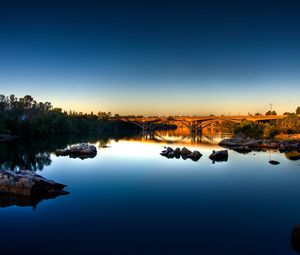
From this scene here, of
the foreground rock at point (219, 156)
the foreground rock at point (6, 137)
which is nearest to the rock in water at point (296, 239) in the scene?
the foreground rock at point (219, 156)

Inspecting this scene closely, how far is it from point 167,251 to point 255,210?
25.1 feet

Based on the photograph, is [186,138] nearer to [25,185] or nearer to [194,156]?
[194,156]

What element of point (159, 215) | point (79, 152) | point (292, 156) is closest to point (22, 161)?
point (79, 152)

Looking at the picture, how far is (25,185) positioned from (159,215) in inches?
352

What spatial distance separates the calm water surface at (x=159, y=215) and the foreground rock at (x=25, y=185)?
1.26 m

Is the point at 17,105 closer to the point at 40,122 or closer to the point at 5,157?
the point at 40,122

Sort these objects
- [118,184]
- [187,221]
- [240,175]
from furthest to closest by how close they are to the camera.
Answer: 1. [240,175]
2. [118,184]
3. [187,221]

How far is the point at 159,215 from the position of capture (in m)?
15.8

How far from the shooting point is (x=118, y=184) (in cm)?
2353

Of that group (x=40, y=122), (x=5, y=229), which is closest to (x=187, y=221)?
(x=5, y=229)

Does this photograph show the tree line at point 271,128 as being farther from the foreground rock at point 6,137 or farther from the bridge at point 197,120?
the foreground rock at point 6,137

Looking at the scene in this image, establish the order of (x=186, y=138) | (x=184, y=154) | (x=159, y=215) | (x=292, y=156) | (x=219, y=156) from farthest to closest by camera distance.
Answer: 1. (x=186, y=138)
2. (x=292, y=156)
3. (x=184, y=154)
4. (x=219, y=156)
5. (x=159, y=215)

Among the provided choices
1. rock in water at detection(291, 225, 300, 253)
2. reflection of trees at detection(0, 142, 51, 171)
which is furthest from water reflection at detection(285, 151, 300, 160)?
reflection of trees at detection(0, 142, 51, 171)

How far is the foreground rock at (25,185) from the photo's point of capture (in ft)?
61.7
